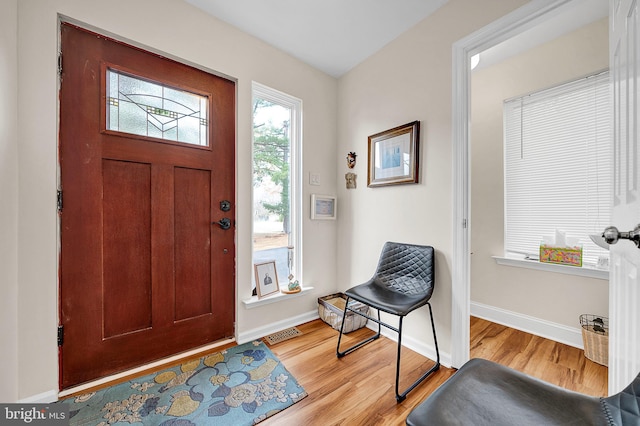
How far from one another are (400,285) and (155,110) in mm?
2176

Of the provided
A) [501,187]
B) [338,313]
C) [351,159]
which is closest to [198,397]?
[338,313]

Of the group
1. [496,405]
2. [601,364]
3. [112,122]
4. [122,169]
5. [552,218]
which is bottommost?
[601,364]

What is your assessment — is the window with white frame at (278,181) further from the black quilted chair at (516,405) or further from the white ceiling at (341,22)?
the black quilted chair at (516,405)

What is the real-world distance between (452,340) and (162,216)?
2.20 meters

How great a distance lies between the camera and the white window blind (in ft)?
6.13

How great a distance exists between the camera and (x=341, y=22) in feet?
6.14

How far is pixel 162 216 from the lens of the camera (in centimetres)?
169

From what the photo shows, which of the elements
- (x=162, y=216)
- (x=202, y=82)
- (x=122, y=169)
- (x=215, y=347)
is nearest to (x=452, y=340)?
(x=215, y=347)

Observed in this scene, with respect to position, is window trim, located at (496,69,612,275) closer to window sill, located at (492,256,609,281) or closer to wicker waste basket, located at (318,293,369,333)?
window sill, located at (492,256,609,281)

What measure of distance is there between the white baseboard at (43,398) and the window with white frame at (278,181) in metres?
1.33

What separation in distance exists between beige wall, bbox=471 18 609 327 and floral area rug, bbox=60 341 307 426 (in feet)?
6.93

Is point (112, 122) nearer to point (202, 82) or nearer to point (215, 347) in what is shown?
point (202, 82)

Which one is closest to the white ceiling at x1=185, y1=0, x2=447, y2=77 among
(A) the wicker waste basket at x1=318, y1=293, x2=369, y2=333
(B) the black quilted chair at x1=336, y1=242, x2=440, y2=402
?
(B) the black quilted chair at x1=336, y1=242, x2=440, y2=402

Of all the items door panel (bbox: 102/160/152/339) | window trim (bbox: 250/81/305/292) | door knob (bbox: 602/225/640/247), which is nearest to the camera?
door knob (bbox: 602/225/640/247)
